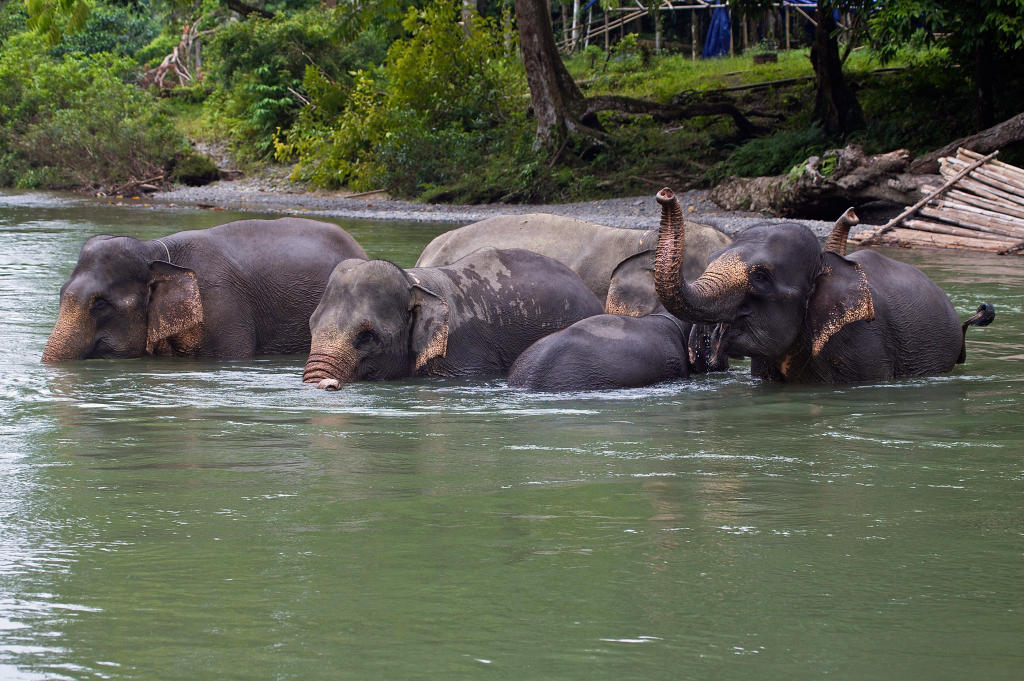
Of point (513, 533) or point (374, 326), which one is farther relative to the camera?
point (374, 326)

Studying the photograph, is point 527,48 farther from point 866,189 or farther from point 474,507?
point 474,507

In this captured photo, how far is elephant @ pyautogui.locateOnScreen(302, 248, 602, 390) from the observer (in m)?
8.69

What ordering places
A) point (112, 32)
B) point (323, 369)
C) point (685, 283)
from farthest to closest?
point (112, 32)
point (323, 369)
point (685, 283)

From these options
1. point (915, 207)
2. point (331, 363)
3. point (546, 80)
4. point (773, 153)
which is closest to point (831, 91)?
point (773, 153)

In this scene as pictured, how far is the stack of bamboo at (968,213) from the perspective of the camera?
59.2 feet

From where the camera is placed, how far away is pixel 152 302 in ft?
33.0

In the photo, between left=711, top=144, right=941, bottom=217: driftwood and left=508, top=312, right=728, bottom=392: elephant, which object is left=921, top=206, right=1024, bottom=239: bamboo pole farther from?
left=508, top=312, right=728, bottom=392: elephant

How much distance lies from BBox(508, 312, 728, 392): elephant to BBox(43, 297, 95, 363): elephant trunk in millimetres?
3390

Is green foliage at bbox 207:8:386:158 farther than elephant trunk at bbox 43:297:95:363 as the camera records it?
Yes

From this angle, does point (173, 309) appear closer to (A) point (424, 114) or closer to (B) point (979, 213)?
(B) point (979, 213)

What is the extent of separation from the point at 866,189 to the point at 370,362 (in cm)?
1466

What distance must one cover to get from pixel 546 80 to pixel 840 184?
8926 millimetres

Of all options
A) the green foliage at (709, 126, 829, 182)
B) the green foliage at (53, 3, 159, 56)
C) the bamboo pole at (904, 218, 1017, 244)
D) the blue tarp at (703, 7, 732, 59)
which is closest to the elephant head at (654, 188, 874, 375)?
the bamboo pole at (904, 218, 1017, 244)

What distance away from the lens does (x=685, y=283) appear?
7.76 metres
